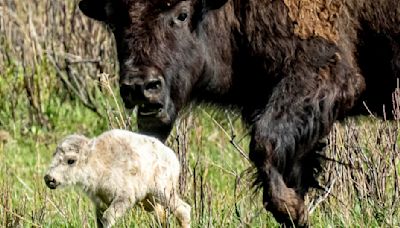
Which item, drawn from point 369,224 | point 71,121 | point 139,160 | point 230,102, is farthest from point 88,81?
point 139,160

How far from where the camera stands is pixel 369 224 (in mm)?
7031

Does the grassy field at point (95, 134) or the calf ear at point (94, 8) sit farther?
the calf ear at point (94, 8)

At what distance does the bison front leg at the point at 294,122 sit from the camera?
7180 mm

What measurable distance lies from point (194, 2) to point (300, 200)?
1246 mm

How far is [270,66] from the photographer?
292 inches

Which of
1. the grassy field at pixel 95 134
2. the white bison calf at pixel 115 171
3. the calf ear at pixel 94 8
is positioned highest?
the calf ear at pixel 94 8

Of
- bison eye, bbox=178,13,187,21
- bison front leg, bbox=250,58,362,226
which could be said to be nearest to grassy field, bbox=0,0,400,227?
bison front leg, bbox=250,58,362,226

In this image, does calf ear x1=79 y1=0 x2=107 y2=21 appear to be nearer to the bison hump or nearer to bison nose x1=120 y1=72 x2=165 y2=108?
bison nose x1=120 y1=72 x2=165 y2=108

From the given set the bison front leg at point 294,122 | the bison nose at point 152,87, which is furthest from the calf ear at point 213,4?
the bison nose at point 152,87

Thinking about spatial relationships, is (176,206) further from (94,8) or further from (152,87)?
(94,8)

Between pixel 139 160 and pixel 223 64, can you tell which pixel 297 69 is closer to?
pixel 223 64

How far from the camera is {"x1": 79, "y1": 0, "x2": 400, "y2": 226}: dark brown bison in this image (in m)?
7.08

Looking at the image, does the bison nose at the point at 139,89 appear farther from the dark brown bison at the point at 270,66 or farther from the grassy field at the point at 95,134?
the grassy field at the point at 95,134

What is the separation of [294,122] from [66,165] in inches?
77.4
